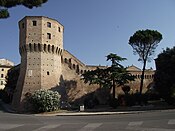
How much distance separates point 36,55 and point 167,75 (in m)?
19.5

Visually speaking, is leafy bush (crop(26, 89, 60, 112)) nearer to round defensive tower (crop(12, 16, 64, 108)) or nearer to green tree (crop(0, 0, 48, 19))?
round defensive tower (crop(12, 16, 64, 108))

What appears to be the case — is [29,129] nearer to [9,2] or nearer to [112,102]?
[9,2]

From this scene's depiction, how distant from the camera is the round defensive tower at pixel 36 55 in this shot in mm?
40656

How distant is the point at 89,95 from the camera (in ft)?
157

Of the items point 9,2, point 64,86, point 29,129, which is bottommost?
point 29,129

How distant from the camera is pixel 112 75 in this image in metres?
38.8

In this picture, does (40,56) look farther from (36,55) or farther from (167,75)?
(167,75)

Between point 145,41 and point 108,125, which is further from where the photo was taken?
point 145,41

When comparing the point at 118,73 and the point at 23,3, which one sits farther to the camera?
the point at 118,73

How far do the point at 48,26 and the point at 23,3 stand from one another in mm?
28190

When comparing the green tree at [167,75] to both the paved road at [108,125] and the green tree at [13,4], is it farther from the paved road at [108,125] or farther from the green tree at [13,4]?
the green tree at [13,4]

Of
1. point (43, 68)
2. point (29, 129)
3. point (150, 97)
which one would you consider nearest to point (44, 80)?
point (43, 68)

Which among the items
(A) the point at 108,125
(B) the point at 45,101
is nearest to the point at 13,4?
(A) the point at 108,125

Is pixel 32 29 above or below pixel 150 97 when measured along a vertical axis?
above
